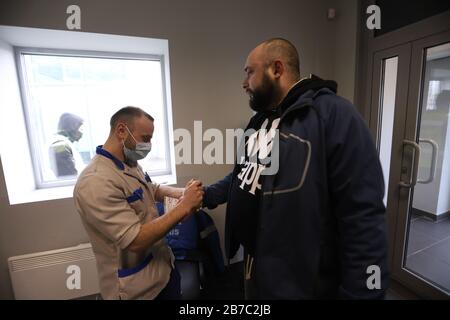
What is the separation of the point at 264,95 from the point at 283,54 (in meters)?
0.18

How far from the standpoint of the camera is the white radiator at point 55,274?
160cm

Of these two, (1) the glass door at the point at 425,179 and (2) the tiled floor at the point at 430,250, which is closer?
(1) the glass door at the point at 425,179

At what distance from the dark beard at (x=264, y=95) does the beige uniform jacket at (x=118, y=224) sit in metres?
0.68

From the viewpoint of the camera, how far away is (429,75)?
164 cm

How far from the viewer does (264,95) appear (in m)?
1.02

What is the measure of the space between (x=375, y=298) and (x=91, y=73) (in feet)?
8.00

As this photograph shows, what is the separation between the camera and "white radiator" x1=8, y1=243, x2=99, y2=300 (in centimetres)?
160

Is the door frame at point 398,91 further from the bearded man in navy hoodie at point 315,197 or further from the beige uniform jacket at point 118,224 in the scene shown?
the beige uniform jacket at point 118,224

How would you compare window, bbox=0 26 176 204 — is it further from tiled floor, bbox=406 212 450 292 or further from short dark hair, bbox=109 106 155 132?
tiled floor, bbox=406 212 450 292

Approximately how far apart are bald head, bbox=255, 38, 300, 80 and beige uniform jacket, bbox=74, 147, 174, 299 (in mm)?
825

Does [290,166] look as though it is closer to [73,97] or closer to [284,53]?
[284,53]

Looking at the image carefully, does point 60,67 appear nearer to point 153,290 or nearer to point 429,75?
point 153,290

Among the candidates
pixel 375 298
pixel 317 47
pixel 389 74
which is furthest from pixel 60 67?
pixel 389 74

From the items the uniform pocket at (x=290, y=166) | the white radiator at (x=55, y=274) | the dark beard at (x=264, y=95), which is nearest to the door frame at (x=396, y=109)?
the dark beard at (x=264, y=95)
